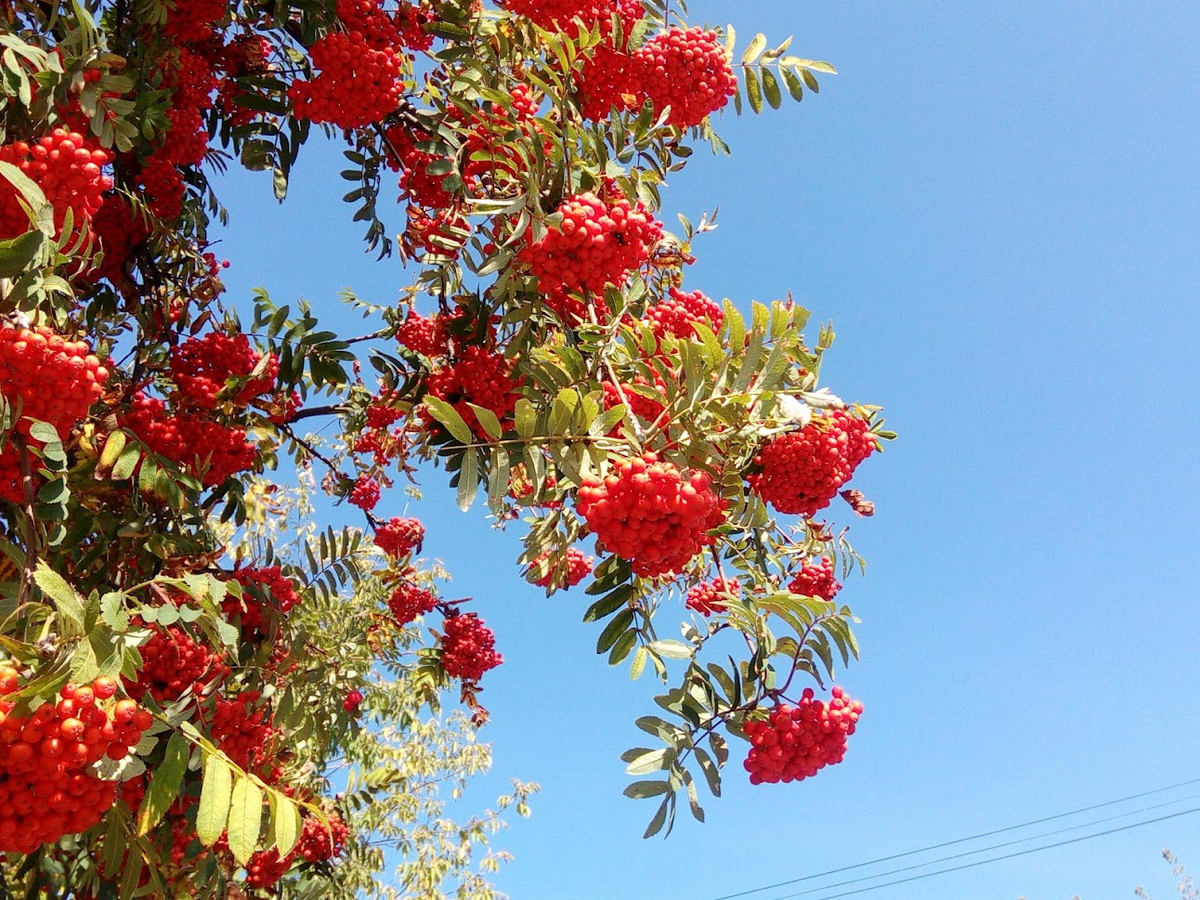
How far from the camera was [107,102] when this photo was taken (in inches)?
122

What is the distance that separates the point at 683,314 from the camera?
3357mm

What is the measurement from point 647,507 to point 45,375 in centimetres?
168

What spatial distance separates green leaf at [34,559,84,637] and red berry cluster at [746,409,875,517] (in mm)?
2299

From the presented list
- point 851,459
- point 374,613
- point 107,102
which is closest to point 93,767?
point 107,102

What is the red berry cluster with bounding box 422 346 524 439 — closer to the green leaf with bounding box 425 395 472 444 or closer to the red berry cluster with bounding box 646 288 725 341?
the red berry cluster with bounding box 646 288 725 341

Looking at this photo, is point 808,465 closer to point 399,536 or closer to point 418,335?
point 418,335

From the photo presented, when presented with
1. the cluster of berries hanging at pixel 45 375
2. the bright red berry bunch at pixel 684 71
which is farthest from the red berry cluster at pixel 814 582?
the cluster of berries hanging at pixel 45 375

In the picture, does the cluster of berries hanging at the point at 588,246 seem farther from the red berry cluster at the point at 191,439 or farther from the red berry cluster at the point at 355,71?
the red berry cluster at the point at 191,439

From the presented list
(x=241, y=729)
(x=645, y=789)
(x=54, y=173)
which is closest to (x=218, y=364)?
(x=54, y=173)

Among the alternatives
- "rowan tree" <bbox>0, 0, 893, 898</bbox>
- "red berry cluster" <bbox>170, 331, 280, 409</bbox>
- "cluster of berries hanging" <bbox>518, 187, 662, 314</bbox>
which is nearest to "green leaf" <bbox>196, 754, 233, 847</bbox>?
"rowan tree" <bbox>0, 0, 893, 898</bbox>

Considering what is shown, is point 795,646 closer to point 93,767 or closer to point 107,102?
point 93,767

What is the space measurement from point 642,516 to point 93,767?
1.46 m

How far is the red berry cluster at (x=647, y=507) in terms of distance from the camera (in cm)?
238

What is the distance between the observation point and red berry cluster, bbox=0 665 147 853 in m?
1.93
